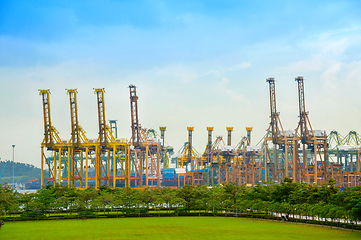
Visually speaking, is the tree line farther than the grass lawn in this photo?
Yes

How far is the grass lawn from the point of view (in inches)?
1790

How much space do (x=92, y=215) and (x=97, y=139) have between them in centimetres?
5147

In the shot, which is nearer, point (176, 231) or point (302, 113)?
point (176, 231)

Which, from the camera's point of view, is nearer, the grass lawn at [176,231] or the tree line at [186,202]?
the grass lawn at [176,231]

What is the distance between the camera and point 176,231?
5022 cm

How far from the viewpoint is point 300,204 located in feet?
189

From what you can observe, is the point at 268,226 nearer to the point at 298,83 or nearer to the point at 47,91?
the point at 298,83

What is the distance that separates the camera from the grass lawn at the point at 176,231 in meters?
45.5

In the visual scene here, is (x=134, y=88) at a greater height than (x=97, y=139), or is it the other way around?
(x=134, y=88)

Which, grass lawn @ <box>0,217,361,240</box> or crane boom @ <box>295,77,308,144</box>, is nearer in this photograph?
grass lawn @ <box>0,217,361,240</box>

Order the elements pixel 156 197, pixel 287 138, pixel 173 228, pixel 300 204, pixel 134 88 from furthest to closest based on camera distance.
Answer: pixel 134 88
pixel 287 138
pixel 156 197
pixel 300 204
pixel 173 228

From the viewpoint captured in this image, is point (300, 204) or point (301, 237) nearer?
point (301, 237)

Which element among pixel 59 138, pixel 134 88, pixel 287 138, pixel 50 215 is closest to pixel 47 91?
pixel 59 138

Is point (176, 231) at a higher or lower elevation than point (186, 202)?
lower
